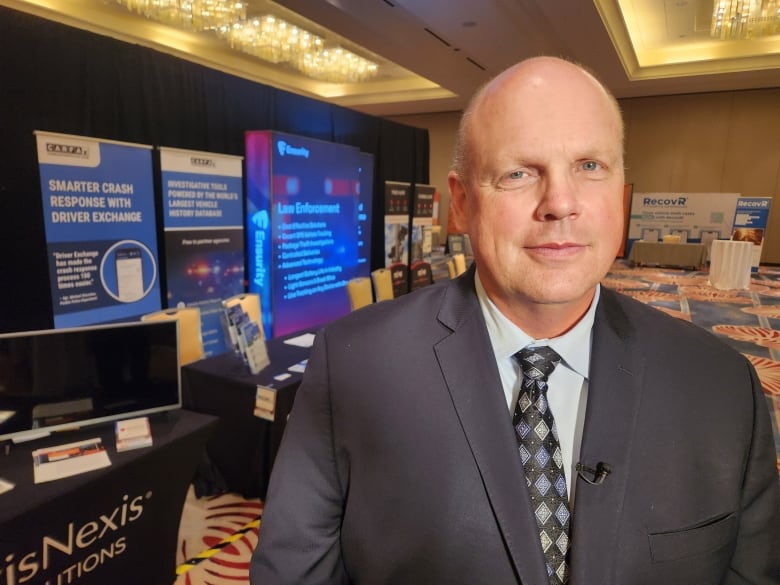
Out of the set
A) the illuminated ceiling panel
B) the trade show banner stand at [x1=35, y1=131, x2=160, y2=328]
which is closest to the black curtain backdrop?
the trade show banner stand at [x1=35, y1=131, x2=160, y2=328]

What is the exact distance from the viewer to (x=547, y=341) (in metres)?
0.93

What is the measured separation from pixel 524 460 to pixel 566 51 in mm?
8649

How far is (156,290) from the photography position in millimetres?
4242

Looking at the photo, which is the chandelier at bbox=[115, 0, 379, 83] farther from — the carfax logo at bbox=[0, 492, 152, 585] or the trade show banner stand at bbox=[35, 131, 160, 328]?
the carfax logo at bbox=[0, 492, 152, 585]

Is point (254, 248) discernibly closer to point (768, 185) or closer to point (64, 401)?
point (64, 401)

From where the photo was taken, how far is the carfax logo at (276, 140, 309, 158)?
200 inches

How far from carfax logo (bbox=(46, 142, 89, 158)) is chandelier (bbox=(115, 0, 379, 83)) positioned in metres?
3.83

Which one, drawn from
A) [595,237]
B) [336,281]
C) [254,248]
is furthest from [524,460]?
[336,281]

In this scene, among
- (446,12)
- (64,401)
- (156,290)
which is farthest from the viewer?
(446,12)

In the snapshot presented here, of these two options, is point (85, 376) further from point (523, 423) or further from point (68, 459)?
point (523, 423)

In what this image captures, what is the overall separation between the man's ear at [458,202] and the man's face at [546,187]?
8cm

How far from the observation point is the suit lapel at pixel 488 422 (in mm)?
784

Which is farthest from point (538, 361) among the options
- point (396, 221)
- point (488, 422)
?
point (396, 221)

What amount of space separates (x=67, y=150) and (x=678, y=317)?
5.71 m
